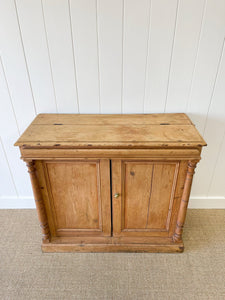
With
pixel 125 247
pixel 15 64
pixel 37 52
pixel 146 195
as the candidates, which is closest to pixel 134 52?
pixel 37 52

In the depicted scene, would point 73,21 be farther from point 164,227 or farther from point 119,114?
point 164,227

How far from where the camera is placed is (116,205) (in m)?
1.31

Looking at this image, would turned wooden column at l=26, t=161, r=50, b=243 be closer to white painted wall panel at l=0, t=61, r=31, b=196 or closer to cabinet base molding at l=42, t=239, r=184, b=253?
cabinet base molding at l=42, t=239, r=184, b=253

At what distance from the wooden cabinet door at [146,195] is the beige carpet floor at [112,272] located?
0.66ft

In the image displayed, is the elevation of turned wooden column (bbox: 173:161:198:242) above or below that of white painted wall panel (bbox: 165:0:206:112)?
below

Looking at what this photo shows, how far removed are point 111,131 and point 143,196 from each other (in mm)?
439

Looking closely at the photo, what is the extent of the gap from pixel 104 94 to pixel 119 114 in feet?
0.53

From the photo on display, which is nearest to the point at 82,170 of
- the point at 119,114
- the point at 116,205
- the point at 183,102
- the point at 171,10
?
the point at 116,205

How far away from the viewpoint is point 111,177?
4.00 ft

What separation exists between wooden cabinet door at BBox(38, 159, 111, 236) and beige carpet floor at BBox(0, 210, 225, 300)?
20cm

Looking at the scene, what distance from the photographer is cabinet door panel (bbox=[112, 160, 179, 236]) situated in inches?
46.8

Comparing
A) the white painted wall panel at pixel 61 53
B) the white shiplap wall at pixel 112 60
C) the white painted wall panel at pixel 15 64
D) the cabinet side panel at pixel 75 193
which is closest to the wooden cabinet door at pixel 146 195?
the cabinet side panel at pixel 75 193

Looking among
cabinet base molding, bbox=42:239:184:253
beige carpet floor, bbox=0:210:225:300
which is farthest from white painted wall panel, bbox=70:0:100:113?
beige carpet floor, bbox=0:210:225:300

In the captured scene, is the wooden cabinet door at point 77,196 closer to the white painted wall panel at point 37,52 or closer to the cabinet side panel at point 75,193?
the cabinet side panel at point 75,193
